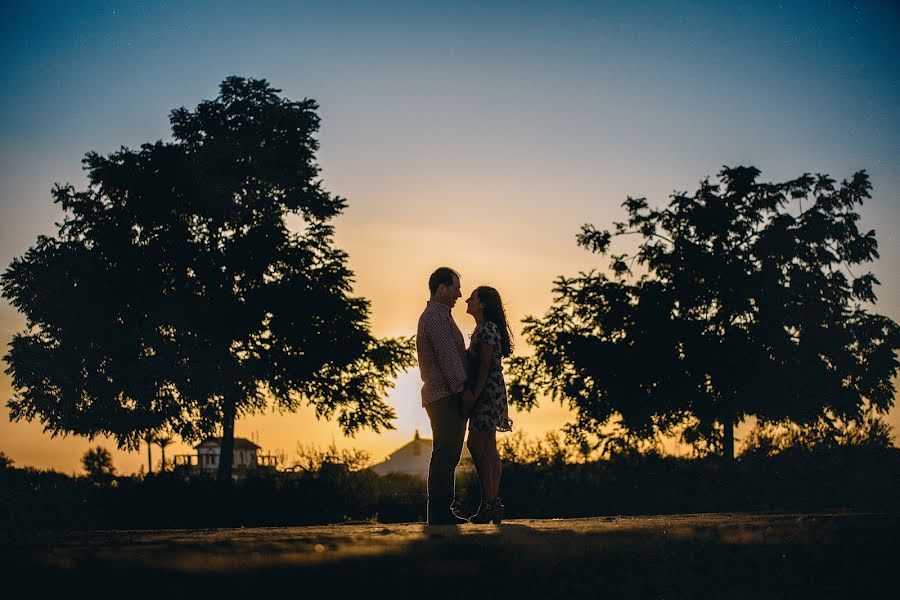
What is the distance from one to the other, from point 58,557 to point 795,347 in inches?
1318

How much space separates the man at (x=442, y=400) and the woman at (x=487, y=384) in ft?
0.97

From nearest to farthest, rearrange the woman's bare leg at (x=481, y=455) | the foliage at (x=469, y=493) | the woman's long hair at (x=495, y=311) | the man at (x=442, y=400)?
1. the man at (x=442, y=400)
2. the woman's bare leg at (x=481, y=455)
3. the woman's long hair at (x=495, y=311)
4. the foliage at (x=469, y=493)

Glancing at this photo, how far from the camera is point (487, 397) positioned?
7734 millimetres

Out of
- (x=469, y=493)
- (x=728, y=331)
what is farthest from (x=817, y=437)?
(x=469, y=493)

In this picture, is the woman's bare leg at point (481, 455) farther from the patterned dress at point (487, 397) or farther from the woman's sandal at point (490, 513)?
the woman's sandal at point (490, 513)

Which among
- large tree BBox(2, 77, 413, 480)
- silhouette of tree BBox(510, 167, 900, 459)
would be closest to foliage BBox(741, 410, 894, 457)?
silhouette of tree BBox(510, 167, 900, 459)

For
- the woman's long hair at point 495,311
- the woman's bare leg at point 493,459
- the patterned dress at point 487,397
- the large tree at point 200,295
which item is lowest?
the woman's bare leg at point 493,459

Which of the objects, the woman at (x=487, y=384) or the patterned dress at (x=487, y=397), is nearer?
the woman at (x=487, y=384)

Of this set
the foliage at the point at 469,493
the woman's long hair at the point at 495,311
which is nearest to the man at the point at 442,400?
the woman's long hair at the point at 495,311

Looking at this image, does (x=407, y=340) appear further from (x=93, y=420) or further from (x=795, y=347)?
(x=795, y=347)

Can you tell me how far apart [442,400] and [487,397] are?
0.68 meters

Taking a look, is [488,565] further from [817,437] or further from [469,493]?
[817,437]

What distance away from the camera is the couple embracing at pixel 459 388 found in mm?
7121

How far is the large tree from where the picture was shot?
31531mm
